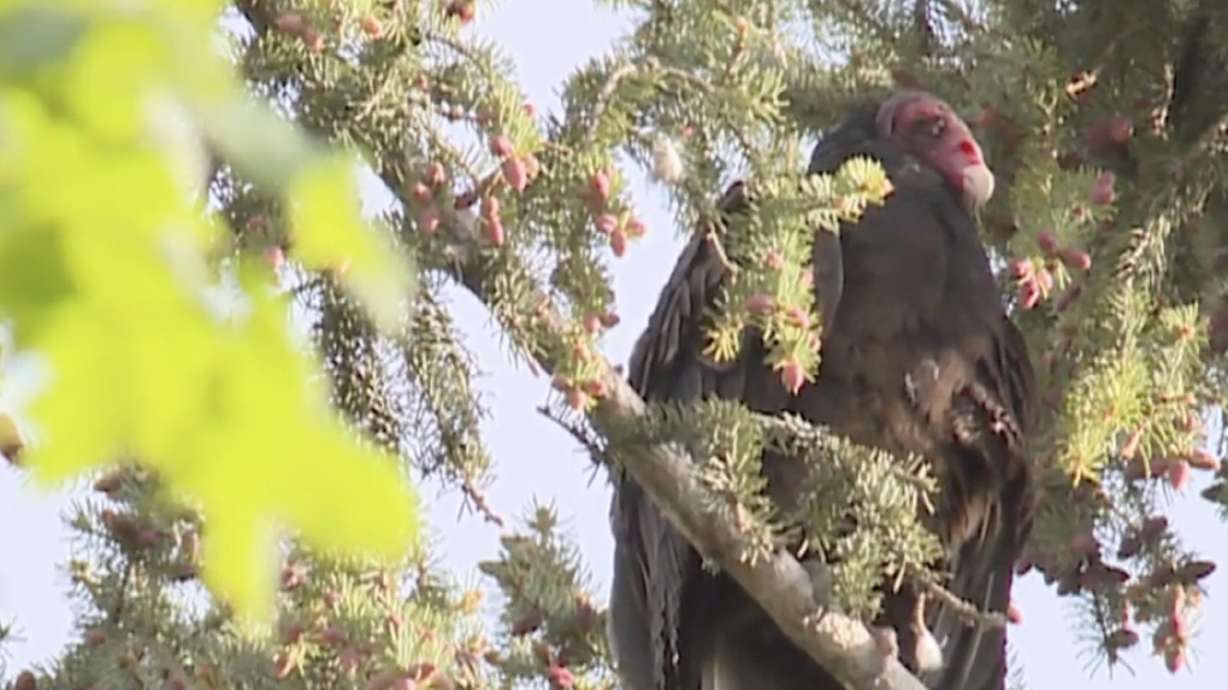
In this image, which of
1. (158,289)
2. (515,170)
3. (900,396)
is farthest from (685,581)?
(158,289)

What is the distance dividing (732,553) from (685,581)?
30.6 inches

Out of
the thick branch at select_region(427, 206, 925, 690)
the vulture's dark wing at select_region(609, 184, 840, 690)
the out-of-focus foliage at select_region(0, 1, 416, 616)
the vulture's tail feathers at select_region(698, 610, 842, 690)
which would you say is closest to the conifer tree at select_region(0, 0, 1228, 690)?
the thick branch at select_region(427, 206, 925, 690)

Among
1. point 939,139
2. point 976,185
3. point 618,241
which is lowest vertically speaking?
point 618,241

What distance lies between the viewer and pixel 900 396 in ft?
10.3

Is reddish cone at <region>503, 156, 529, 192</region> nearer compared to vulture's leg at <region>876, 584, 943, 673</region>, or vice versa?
reddish cone at <region>503, 156, 529, 192</region>

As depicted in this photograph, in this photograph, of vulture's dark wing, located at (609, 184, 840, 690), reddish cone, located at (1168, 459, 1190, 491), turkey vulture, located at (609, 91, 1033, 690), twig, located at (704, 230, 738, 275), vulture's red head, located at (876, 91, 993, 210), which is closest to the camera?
twig, located at (704, 230, 738, 275)

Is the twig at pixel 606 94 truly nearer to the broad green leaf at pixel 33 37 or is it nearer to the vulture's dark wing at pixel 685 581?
the vulture's dark wing at pixel 685 581

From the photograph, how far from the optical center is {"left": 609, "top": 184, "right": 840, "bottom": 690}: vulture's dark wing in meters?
2.90

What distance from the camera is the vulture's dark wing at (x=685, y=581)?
2.90 metres

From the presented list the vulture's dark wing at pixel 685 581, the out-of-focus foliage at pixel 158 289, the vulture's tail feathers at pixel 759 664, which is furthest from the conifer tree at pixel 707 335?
the out-of-focus foliage at pixel 158 289

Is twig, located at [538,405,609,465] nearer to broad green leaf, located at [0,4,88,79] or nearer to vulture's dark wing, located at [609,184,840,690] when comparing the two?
vulture's dark wing, located at [609,184,840,690]

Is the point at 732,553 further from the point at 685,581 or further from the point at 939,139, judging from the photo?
the point at 939,139

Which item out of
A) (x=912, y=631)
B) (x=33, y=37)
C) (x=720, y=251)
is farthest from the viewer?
(x=912, y=631)

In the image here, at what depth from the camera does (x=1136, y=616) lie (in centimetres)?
290
